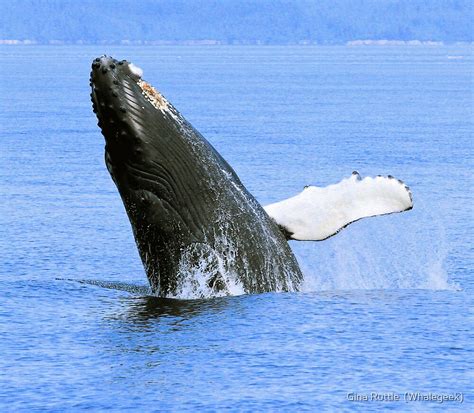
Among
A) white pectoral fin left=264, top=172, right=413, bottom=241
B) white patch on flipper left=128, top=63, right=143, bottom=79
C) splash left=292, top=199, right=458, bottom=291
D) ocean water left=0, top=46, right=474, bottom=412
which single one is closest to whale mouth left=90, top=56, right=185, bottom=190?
white patch on flipper left=128, top=63, right=143, bottom=79

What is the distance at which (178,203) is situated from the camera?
10.3 metres

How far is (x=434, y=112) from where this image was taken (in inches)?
1861

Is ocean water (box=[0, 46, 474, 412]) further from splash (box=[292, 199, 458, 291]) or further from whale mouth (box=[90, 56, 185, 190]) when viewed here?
whale mouth (box=[90, 56, 185, 190])

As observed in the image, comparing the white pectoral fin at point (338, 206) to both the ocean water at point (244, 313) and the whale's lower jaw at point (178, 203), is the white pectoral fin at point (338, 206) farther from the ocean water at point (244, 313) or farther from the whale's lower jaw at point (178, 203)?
the ocean water at point (244, 313)

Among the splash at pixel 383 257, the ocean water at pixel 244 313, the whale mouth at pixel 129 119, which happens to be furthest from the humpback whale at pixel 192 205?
the splash at pixel 383 257

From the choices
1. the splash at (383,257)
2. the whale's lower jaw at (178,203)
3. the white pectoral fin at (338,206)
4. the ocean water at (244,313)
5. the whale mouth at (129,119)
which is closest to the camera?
the ocean water at (244,313)

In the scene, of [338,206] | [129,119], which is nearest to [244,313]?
[338,206]

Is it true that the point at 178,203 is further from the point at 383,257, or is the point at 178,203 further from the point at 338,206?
the point at 383,257

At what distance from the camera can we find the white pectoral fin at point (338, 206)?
1101 cm

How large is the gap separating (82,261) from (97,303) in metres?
2.87

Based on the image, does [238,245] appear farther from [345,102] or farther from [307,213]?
[345,102]

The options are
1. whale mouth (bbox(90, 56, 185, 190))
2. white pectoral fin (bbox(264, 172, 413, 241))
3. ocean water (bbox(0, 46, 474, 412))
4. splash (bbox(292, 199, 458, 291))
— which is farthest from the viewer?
splash (bbox(292, 199, 458, 291))

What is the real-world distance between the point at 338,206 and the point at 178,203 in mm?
1586

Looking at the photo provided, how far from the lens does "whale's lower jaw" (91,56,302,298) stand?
32.7 feet
